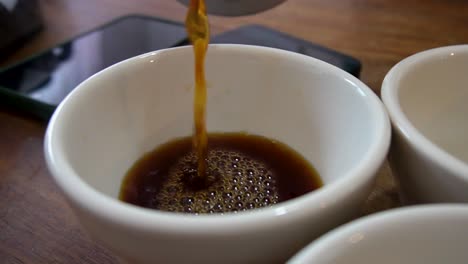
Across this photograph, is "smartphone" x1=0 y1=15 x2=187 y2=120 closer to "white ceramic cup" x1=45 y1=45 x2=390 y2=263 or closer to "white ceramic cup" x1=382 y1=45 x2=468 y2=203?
"white ceramic cup" x1=45 y1=45 x2=390 y2=263

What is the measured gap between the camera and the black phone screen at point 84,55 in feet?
2.85

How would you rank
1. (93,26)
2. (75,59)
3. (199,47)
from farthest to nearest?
(93,26) < (75,59) < (199,47)

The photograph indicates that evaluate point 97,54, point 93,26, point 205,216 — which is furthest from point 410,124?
point 93,26

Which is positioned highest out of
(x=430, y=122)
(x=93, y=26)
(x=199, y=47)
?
(x=199, y=47)

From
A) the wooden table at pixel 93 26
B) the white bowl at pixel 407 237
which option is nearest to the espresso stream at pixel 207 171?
the wooden table at pixel 93 26

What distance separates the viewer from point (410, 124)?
48 cm

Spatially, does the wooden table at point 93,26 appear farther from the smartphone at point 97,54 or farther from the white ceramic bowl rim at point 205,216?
the white ceramic bowl rim at point 205,216

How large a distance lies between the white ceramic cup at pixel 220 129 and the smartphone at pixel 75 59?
26 cm

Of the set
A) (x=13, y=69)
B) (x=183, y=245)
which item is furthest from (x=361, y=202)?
(x=13, y=69)

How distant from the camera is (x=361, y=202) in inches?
17.6

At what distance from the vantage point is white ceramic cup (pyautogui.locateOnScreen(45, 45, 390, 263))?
383 millimetres

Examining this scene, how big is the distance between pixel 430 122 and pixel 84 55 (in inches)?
27.0

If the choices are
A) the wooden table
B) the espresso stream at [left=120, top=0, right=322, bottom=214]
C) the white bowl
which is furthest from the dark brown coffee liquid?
the white bowl

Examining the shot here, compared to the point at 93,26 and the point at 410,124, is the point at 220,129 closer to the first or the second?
the point at 410,124
